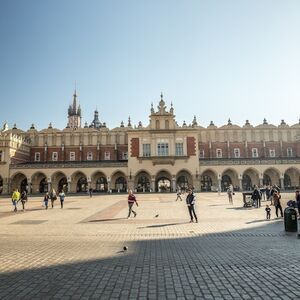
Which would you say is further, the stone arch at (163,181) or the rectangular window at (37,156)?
the rectangular window at (37,156)

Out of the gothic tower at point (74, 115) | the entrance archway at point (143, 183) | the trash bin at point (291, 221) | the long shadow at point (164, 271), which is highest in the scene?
the gothic tower at point (74, 115)

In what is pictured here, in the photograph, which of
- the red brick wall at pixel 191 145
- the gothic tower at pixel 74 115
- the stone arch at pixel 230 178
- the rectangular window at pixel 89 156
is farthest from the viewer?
the gothic tower at pixel 74 115

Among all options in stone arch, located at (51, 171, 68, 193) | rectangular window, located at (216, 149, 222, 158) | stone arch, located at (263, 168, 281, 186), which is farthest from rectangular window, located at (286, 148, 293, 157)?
Result: stone arch, located at (51, 171, 68, 193)

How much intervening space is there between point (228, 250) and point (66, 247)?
17.1 ft

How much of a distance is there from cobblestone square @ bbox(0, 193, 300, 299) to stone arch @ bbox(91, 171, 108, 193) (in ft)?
135

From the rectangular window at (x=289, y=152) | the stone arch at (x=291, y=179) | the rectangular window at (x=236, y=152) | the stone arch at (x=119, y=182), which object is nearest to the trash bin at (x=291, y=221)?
the stone arch at (x=119, y=182)

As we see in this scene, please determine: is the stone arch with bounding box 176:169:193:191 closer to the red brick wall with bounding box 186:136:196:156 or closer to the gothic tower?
the red brick wall with bounding box 186:136:196:156

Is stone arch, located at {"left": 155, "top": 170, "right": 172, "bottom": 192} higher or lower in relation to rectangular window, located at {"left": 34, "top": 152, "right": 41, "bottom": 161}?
lower

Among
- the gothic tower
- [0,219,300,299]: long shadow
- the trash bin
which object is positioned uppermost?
the gothic tower

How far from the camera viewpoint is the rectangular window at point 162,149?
51.3 meters

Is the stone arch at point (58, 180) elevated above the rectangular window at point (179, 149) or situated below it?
below

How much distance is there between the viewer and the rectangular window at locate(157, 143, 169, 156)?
51.3 meters

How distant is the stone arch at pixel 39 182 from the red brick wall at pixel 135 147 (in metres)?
16.6

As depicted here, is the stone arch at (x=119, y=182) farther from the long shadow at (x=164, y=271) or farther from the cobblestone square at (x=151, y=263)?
the long shadow at (x=164, y=271)
